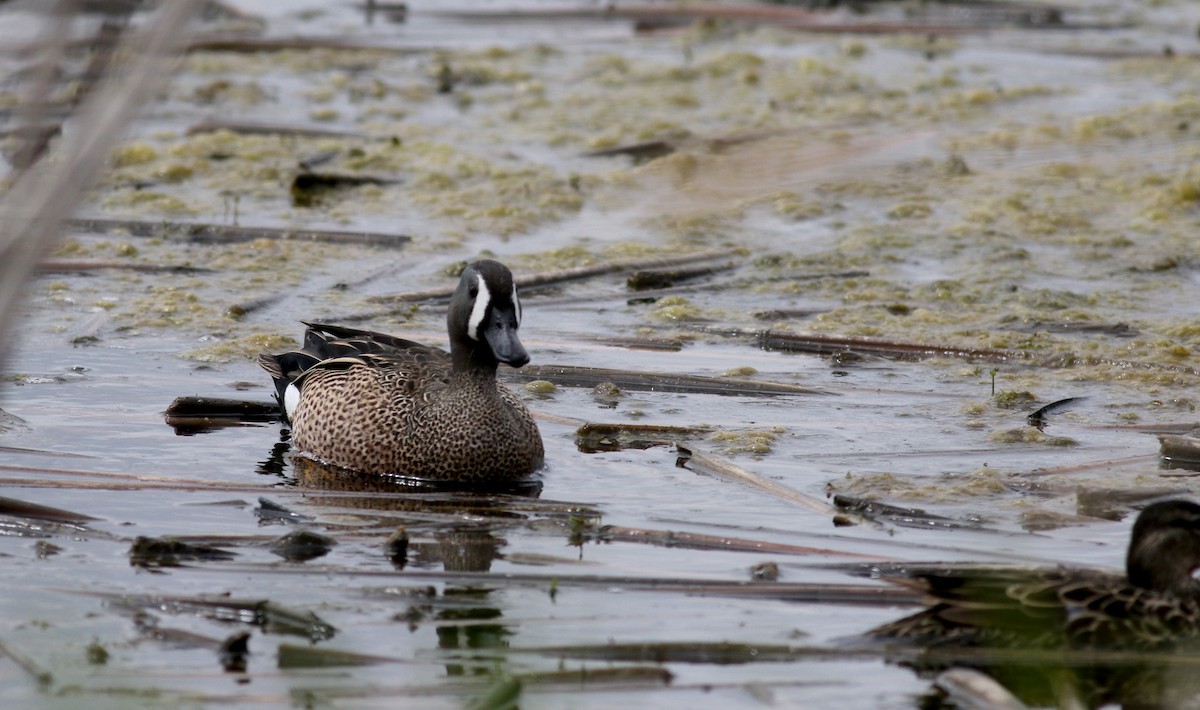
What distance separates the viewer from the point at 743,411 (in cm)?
764

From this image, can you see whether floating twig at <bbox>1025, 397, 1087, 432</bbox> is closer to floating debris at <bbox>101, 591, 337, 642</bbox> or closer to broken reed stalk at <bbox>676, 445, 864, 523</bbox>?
broken reed stalk at <bbox>676, 445, 864, 523</bbox>

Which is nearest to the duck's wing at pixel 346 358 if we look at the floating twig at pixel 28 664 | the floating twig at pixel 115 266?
the floating twig at pixel 115 266

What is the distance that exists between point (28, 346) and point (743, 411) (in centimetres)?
344

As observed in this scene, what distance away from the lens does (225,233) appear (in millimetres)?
10320

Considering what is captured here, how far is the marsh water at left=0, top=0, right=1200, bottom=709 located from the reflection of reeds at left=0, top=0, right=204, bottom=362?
20 centimetres

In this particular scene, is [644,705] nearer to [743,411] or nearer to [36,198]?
[36,198]

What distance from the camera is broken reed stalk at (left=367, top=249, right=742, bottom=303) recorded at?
923 cm

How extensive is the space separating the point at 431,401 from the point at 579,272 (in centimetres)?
258

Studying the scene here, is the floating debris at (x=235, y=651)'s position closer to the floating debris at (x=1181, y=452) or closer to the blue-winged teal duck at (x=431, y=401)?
the blue-winged teal duck at (x=431, y=401)

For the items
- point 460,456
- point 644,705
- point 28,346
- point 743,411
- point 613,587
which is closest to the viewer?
point 644,705

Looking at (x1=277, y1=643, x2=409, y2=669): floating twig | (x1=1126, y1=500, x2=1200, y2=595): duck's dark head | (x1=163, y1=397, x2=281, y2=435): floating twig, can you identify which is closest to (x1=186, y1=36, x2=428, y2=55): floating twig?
(x1=163, y1=397, x2=281, y2=435): floating twig

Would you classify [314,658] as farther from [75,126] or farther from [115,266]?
[115,266]

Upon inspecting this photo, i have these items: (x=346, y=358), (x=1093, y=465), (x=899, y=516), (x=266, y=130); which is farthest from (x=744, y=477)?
(x=266, y=130)

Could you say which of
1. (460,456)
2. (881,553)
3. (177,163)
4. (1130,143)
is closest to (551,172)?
(177,163)
